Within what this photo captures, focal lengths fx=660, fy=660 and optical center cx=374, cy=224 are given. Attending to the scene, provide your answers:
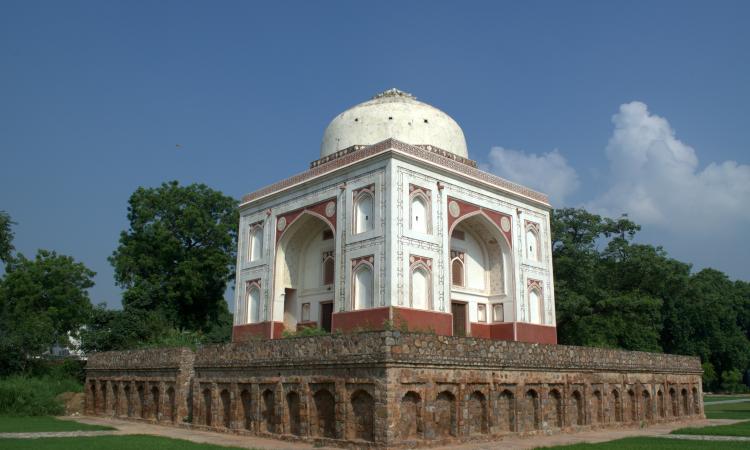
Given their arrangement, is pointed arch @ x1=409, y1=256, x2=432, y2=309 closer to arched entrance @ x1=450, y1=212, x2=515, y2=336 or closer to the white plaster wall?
the white plaster wall

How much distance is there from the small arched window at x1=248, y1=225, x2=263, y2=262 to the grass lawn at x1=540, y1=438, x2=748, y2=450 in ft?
48.8

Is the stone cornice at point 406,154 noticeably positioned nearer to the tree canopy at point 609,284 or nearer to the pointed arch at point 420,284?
the pointed arch at point 420,284

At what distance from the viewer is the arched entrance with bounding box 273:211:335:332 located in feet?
78.0

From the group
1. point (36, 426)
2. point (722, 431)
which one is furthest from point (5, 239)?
point (722, 431)

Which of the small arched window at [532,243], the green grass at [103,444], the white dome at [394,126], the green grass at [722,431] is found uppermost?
the white dome at [394,126]

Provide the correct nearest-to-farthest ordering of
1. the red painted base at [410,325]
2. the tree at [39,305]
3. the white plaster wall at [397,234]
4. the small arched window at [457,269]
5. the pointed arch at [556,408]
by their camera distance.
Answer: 1. the pointed arch at [556,408]
2. the red painted base at [410,325]
3. the white plaster wall at [397,234]
4. the small arched window at [457,269]
5. the tree at [39,305]

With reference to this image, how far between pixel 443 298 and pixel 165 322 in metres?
16.6

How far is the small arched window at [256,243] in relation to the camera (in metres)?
25.6

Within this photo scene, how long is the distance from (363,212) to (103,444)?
10438mm

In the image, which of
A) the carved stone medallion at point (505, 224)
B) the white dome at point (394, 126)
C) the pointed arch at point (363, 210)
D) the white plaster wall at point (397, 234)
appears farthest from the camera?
the white dome at point (394, 126)

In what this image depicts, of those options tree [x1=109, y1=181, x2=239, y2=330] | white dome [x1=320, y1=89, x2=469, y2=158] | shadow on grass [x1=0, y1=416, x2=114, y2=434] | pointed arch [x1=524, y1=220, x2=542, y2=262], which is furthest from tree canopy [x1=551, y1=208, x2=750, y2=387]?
shadow on grass [x1=0, y1=416, x2=114, y2=434]

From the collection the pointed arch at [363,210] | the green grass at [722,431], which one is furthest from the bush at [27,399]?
the green grass at [722,431]

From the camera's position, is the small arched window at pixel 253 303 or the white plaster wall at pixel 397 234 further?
the small arched window at pixel 253 303

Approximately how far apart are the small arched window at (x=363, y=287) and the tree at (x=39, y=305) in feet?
55.2
